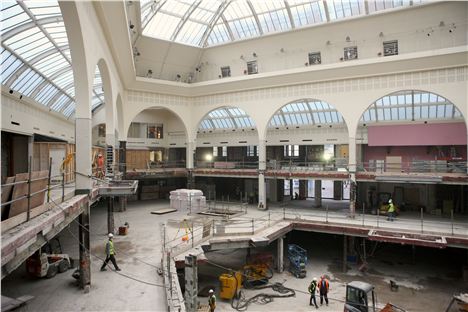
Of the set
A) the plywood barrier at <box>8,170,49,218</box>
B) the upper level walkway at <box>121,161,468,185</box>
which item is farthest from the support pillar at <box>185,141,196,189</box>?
the plywood barrier at <box>8,170,49,218</box>

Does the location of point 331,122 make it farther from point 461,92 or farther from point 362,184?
point 461,92

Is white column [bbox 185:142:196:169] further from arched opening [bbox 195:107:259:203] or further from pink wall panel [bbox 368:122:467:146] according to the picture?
pink wall panel [bbox 368:122:467:146]

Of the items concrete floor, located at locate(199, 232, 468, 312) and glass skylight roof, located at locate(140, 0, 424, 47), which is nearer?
concrete floor, located at locate(199, 232, 468, 312)

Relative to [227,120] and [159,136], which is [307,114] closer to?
[227,120]

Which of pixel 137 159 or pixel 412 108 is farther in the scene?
pixel 137 159

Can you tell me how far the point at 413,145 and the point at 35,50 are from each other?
31668mm

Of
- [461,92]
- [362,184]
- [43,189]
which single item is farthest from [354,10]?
[43,189]

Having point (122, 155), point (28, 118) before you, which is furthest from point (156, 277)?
point (122, 155)

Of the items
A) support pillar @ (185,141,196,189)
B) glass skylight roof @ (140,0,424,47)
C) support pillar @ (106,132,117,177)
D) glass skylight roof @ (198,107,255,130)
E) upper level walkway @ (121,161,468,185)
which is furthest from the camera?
glass skylight roof @ (198,107,255,130)

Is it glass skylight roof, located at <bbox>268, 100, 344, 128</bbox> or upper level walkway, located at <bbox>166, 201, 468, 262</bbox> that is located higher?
glass skylight roof, located at <bbox>268, 100, 344, 128</bbox>

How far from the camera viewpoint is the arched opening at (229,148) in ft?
126

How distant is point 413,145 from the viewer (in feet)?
103

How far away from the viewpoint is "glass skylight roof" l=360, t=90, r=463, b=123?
3031 cm

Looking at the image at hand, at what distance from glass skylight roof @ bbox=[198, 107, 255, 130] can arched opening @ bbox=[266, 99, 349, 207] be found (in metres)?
3.50
